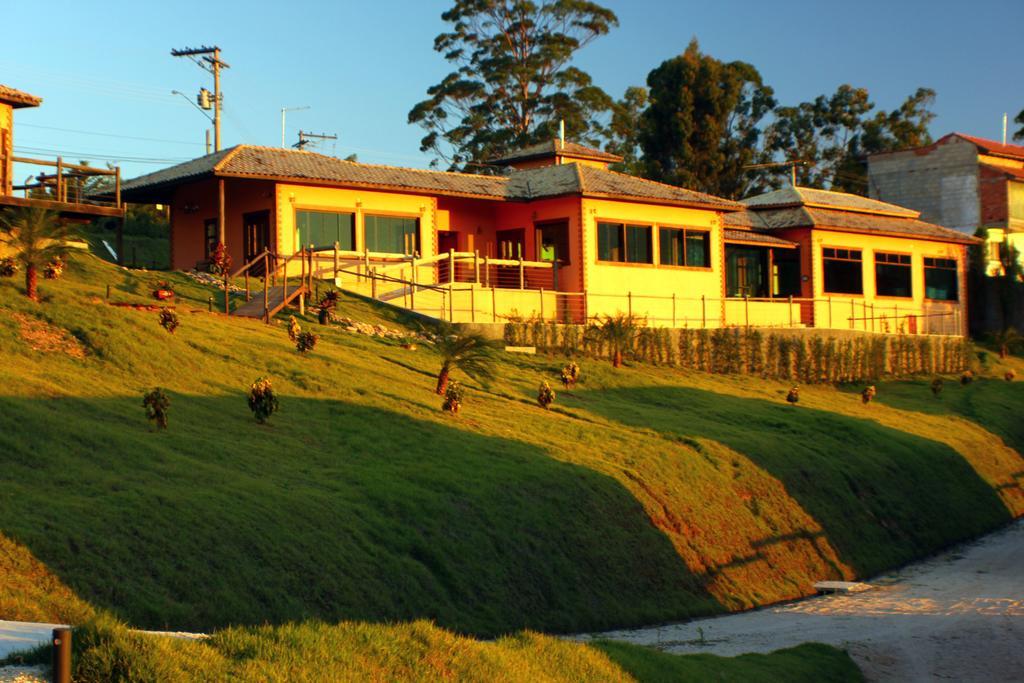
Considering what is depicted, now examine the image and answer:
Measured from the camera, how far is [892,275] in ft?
176

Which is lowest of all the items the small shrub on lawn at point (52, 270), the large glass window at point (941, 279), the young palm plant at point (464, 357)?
the young palm plant at point (464, 357)

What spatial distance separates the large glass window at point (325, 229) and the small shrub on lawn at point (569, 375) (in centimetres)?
945

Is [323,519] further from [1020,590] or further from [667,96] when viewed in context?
[667,96]

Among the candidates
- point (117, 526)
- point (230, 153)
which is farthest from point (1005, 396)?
point (117, 526)

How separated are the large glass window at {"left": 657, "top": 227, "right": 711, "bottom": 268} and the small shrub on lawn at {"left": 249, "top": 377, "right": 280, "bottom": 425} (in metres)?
23.9

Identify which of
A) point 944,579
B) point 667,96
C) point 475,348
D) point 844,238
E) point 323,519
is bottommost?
point 944,579

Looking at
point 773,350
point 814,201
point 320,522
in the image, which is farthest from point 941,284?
point 320,522

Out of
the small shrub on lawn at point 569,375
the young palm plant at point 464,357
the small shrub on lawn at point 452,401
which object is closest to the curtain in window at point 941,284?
the small shrub on lawn at point 569,375

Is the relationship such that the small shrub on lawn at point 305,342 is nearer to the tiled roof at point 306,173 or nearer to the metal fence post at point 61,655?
the tiled roof at point 306,173

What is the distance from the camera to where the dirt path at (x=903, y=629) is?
18125 mm

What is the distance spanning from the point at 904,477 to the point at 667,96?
39845 mm

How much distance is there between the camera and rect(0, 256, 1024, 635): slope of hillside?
1516 cm

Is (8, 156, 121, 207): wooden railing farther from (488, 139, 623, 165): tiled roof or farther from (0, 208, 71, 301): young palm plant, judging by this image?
(488, 139, 623, 165): tiled roof

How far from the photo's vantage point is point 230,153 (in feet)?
126
